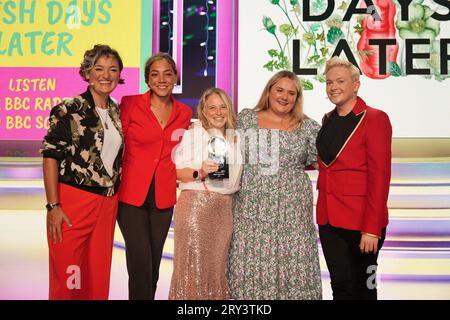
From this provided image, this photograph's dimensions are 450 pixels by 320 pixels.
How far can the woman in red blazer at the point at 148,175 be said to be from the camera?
2.33 m

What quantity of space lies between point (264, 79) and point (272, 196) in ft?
3.27

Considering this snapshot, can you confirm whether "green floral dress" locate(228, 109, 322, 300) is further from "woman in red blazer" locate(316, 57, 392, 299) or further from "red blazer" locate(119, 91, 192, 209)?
"red blazer" locate(119, 91, 192, 209)

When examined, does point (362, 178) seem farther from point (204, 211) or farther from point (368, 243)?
point (204, 211)

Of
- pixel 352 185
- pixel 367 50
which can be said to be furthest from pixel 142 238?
pixel 367 50

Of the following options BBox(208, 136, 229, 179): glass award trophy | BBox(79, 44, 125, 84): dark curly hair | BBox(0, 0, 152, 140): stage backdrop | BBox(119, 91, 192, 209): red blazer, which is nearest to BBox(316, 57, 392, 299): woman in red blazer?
BBox(208, 136, 229, 179): glass award trophy

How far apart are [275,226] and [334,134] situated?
50 centimetres

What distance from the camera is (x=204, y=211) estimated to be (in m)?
2.27

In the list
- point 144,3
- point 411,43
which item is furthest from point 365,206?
point 144,3

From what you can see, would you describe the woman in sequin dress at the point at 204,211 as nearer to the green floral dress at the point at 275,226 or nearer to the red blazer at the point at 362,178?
the green floral dress at the point at 275,226

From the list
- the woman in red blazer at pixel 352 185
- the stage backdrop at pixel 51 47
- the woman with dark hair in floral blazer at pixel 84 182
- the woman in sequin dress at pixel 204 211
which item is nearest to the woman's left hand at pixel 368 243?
the woman in red blazer at pixel 352 185

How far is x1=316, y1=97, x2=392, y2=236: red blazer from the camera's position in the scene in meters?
2.07

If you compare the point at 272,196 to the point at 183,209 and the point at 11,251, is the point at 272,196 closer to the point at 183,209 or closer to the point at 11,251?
the point at 183,209

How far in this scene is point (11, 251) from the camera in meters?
3.17

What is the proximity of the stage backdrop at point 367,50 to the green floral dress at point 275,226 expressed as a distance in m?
0.81
